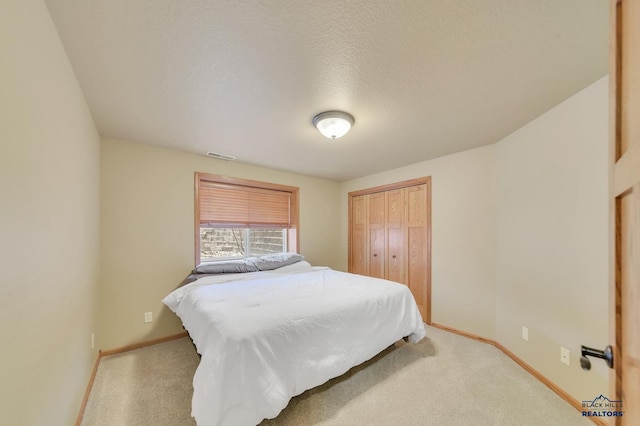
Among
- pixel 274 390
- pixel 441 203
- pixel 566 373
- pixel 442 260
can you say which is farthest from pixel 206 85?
pixel 566 373

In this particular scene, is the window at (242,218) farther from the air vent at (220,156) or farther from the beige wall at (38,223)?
the beige wall at (38,223)

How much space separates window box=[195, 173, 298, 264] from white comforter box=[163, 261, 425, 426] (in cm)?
87

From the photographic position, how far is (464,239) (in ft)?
9.59

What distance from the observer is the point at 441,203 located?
3.15 m

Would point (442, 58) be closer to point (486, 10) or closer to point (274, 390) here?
point (486, 10)

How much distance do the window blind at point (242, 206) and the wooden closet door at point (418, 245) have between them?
195cm

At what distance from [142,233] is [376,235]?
3254mm

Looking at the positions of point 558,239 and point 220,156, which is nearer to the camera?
point 558,239

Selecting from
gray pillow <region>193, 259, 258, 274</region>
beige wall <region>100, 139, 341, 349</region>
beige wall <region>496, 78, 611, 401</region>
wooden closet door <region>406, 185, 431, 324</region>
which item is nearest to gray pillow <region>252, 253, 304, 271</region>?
gray pillow <region>193, 259, 258, 274</region>

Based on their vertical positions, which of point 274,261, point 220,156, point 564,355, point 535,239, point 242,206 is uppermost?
point 220,156

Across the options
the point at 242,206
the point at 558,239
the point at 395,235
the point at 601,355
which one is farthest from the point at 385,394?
the point at 242,206

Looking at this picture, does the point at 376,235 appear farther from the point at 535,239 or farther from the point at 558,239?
the point at 558,239

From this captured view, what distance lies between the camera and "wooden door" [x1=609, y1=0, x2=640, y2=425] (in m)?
0.54

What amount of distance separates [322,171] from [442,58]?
2631 mm
